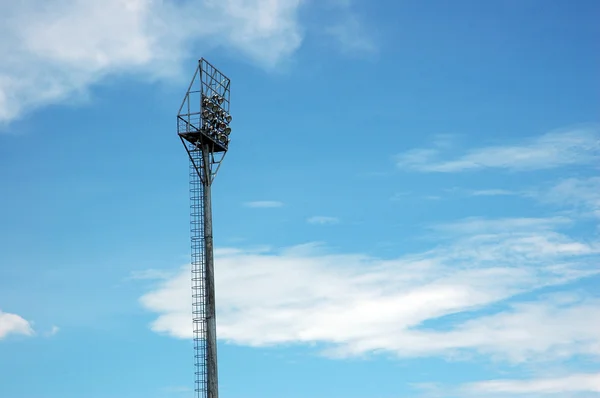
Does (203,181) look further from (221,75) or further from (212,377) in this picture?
(212,377)

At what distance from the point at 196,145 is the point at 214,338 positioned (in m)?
20.7

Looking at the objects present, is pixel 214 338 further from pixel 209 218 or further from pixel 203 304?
pixel 209 218

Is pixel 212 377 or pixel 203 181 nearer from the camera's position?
pixel 212 377

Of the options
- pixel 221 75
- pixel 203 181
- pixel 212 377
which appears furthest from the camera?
pixel 221 75

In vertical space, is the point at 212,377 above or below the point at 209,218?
below

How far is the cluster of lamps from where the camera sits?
103 metres

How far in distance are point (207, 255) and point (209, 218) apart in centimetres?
393

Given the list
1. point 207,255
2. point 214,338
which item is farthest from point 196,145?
point 214,338

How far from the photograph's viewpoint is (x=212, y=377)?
94438mm

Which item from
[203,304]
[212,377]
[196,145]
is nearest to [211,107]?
[196,145]

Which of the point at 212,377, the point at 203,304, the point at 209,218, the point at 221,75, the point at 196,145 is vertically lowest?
the point at 212,377

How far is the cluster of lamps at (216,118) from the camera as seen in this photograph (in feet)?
337

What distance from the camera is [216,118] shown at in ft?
340

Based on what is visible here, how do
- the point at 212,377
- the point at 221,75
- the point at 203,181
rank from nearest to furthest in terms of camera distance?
the point at 212,377, the point at 203,181, the point at 221,75
